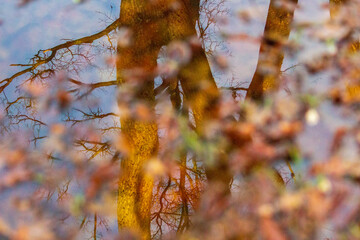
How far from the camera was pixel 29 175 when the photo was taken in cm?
314

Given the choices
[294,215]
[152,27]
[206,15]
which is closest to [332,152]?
[294,215]

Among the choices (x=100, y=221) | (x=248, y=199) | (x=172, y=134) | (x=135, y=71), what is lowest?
(x=248, y=199)

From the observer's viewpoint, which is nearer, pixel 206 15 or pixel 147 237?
pixel 147 237

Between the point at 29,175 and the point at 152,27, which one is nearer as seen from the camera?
the point at 29,175

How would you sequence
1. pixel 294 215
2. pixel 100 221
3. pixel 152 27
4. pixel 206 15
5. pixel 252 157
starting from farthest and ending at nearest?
pixel 206 15
pixel 100 221
pixel 152 27
pixel 252 157
pixel 294 215

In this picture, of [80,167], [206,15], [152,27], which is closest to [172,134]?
[80,167]

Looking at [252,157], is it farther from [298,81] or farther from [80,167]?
[80,167]

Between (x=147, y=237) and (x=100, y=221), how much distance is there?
70 centimetres

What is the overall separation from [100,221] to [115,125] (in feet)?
4.17

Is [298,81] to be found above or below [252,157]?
above

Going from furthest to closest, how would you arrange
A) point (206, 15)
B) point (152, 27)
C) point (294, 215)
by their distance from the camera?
point (206, 15) < point (152, 27) < point (294, 215)

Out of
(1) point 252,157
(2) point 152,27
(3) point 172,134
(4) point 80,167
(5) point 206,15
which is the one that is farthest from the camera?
(5) point 206,15

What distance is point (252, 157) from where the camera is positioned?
6.91ft

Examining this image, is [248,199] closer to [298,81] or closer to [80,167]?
[298,81]
